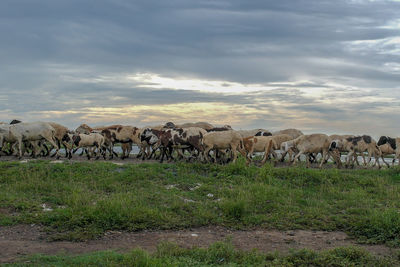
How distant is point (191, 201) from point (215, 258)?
3.91m

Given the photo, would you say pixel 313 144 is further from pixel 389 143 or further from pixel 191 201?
pixel 191 201

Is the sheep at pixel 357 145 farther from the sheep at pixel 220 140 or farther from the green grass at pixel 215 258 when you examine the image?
the green grass at pixel 215 258

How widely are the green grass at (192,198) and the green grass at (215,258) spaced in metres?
1.53

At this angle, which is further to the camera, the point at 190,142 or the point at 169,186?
the point at 190,142

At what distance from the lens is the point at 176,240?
9.32 m

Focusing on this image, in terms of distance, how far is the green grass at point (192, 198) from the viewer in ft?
33.7

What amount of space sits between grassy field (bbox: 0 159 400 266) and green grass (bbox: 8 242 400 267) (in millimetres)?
38

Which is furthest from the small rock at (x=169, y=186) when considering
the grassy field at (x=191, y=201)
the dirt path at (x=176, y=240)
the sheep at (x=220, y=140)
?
the sheep at (x=220, y=140)

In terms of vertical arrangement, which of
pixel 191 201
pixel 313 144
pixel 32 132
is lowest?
pixel 191 201

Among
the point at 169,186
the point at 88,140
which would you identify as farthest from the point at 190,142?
the point at 169,186

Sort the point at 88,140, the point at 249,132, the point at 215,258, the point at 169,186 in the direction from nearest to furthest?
the point at 215,258
the point at 169,186
the point at 88,140
the point at 249,132

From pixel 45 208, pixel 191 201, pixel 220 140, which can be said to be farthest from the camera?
pixel 220 140

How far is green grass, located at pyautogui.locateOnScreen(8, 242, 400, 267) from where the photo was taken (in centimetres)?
748

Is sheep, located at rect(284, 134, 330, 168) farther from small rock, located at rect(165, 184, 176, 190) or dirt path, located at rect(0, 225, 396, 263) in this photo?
dirt path, located at rect(0, 225, 396, 263)
